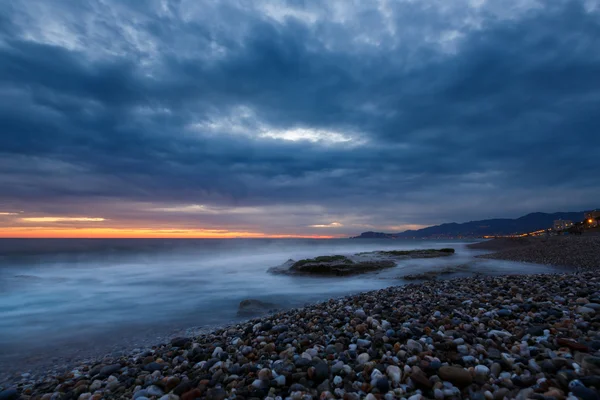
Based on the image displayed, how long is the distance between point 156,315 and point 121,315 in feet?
3.78

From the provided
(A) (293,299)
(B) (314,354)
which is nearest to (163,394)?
(B) (314,354)

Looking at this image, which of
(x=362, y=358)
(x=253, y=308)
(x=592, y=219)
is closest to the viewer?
(x=362, y=358)

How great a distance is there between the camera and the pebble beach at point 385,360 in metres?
2.75

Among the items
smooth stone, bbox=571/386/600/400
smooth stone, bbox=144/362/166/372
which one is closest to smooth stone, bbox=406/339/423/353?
smooth stone, bbox=571/386/600/400

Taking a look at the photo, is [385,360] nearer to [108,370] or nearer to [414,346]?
[414,346]

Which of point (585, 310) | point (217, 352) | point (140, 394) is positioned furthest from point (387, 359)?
point (585, 310)

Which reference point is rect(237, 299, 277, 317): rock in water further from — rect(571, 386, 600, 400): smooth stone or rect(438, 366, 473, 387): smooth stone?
rect(571, 386, 600, 400): smooth stone

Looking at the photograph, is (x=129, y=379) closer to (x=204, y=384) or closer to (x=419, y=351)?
(x=204, y=384)

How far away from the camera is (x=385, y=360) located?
3.40 m

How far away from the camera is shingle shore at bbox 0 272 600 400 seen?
275cm

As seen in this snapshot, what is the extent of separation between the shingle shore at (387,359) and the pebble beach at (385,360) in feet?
0.04

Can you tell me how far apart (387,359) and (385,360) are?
0.03 metres

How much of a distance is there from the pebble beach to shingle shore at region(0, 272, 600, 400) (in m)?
0.01

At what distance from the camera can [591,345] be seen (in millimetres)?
3164
